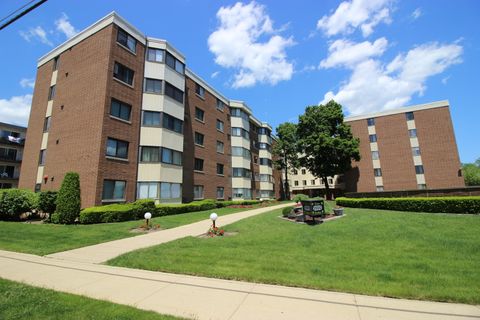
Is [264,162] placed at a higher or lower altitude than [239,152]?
lower

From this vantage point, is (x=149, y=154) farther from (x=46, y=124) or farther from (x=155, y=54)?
(x=46, y=124)

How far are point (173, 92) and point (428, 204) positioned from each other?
2332 centimetres

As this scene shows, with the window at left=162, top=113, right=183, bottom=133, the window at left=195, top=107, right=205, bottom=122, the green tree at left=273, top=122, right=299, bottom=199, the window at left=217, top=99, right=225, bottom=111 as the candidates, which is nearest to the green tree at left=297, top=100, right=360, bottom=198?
the green tree at left=273, top=122, right=299, bottom=199

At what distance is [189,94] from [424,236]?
26.9 meters

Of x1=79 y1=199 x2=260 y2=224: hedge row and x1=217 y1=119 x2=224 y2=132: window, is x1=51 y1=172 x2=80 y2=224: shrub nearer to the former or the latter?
x1=79 y1=199 x2=260 y2=224: hedge row

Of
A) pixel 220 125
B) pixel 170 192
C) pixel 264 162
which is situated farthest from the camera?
pixel 264 162

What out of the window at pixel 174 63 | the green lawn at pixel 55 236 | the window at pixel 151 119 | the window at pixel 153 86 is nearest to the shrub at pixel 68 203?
the green lawn at pixel 55 236

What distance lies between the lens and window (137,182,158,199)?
22.2 meters

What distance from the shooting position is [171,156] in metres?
24.8

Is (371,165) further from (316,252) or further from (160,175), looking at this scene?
(316,252)

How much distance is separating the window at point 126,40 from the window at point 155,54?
4.73 ft

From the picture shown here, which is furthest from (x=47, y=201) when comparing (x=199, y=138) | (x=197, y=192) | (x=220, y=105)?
(x=220, y=105)

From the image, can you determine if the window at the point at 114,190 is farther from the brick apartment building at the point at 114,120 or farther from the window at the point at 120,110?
the window at the point at 120,110

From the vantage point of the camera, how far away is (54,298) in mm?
5059
